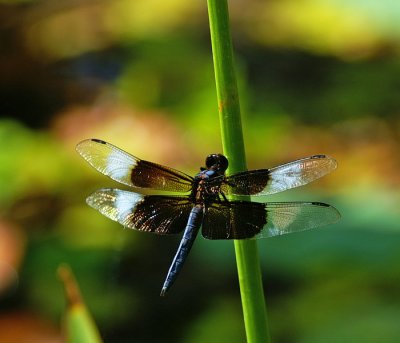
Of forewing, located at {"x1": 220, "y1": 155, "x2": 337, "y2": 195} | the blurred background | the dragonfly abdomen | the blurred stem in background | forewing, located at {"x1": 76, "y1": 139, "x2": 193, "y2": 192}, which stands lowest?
the blurred stem in background

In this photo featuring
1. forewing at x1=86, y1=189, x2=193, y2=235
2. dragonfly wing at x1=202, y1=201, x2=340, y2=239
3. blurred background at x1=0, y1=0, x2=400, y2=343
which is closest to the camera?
dragonfly wing at x1=202, y1=201, x2=340, y2=239

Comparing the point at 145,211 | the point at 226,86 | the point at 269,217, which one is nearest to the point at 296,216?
the point at 269,217

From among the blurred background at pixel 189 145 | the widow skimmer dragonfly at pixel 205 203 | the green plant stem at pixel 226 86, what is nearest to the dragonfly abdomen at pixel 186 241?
the widow skimmer dragonfly at pixel 205 203

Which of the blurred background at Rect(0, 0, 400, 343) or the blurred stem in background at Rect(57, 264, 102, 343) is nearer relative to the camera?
the blurred stem in background at Rect(57, 264, 102, 343)

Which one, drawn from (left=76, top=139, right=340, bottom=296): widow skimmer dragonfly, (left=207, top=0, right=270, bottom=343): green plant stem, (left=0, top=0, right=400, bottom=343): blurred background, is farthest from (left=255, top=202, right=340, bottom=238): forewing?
(left=0, top=0, right=400, bottom=343): blurred background

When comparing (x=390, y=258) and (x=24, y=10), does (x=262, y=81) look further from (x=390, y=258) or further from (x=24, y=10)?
(x=390, y=258)

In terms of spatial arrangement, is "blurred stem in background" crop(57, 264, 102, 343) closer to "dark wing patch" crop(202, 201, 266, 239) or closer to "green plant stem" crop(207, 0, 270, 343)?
"dark wing patch" crop(202, 201, 266, 239)

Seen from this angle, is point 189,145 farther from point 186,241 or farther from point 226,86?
point 226,86

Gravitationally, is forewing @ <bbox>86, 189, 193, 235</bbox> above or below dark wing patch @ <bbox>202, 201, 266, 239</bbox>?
above

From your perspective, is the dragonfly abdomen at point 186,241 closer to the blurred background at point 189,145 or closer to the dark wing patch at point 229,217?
the dark wing patch at point 229,217
